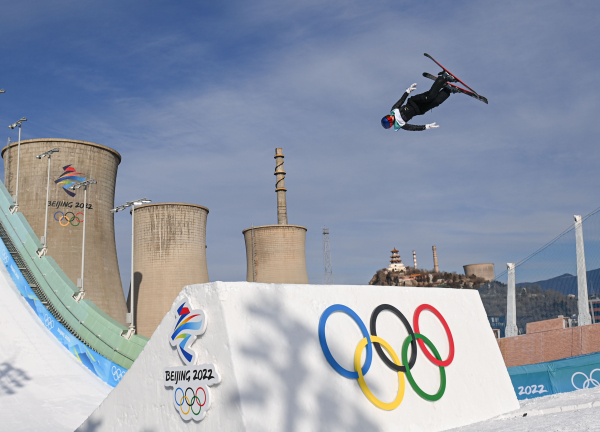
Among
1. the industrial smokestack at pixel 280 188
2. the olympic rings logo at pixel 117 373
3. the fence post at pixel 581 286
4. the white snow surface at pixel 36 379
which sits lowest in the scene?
the olympic rings logo at pixel 117 373

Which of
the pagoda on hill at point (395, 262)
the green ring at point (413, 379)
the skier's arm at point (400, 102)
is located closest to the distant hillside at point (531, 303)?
the green ring at point (413, 379)

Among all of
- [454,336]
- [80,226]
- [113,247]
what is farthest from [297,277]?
[454,336]

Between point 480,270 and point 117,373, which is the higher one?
point 480,270

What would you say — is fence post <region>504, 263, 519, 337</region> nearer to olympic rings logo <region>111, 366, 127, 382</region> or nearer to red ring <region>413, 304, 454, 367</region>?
red ring <region>413, 304, 454, 367</region>

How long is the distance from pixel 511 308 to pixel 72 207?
83.0 feet

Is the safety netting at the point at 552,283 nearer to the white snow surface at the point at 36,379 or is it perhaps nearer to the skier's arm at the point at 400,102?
the skier's arm at the point at 400,102

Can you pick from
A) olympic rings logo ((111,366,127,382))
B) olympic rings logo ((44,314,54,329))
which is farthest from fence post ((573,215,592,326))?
olympic rings logo ((44,314,54,329))

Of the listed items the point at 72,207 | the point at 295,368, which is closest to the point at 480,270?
the point at 72,207

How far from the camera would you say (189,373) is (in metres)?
6.05

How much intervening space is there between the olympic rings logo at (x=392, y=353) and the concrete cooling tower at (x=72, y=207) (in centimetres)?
2490

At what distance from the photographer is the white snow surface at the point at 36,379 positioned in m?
12.1

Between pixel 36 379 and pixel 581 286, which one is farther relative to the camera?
pixel 36 379

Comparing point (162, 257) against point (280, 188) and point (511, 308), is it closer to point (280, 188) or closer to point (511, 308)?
point (280, 188)

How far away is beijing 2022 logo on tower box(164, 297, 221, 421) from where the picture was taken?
226 inches
